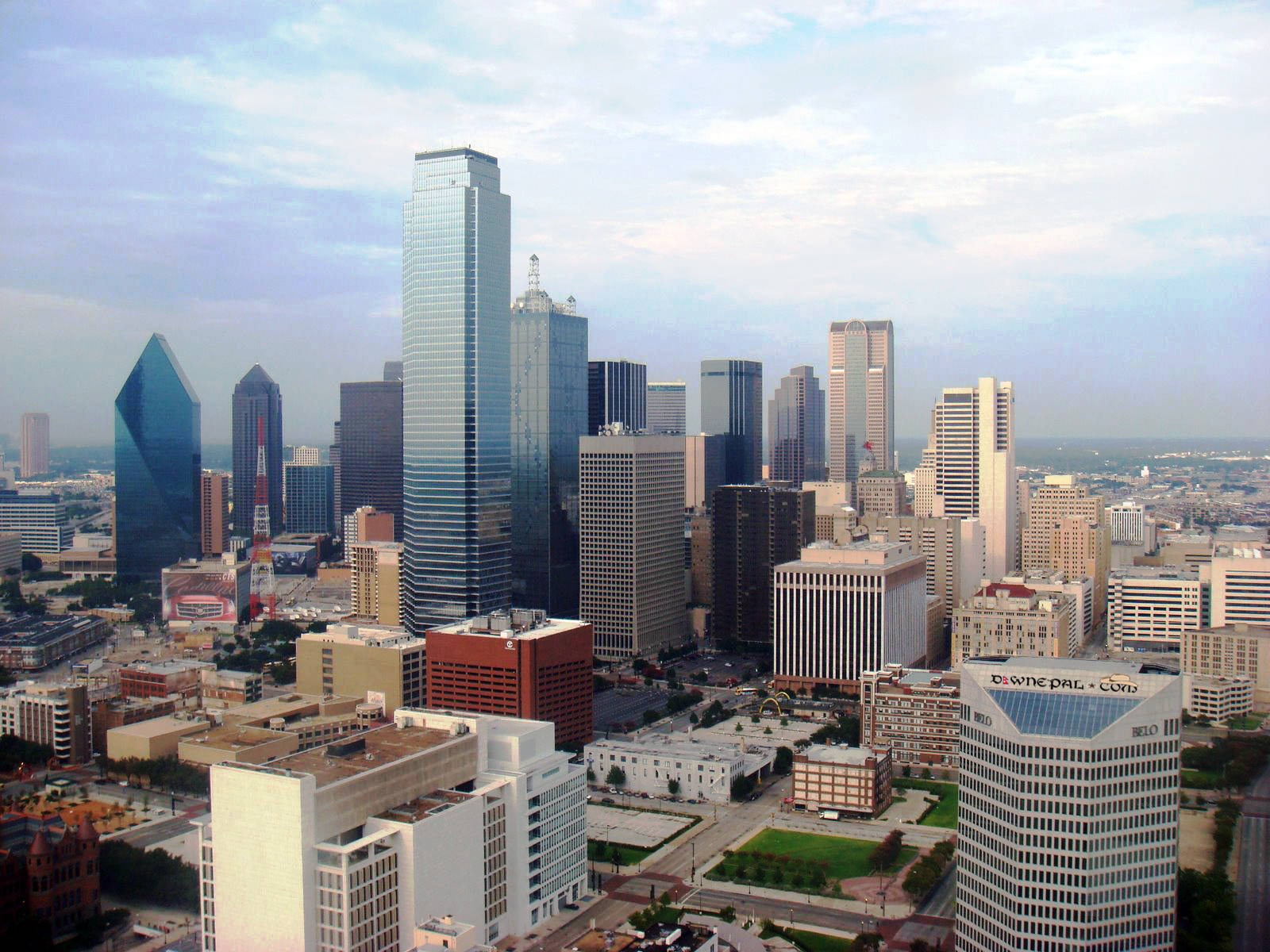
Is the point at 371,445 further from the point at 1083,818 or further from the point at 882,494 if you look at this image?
the point at 1083,818

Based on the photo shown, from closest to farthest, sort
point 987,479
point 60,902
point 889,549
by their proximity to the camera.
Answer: point 60,902 < point 889,549 < point 987,479

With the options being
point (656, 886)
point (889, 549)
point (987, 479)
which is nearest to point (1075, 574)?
point (987, 479)

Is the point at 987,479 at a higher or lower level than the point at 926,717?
higher

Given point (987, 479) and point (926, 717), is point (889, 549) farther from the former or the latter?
point (987, 479)

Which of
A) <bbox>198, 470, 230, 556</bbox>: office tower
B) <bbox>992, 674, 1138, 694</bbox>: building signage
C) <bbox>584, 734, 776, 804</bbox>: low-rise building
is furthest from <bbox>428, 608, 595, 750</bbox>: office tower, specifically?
<bbox>198, 470, 230, 556</bbox>: office tower

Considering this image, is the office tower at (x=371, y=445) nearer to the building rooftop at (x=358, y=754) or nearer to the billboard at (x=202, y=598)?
the billboard at (x=202, y=598)

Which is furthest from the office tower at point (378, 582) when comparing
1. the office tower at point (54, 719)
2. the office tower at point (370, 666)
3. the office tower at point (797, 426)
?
the office tower at point (797, 426)

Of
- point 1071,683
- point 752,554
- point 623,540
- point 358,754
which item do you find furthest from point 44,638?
point 1071,683
